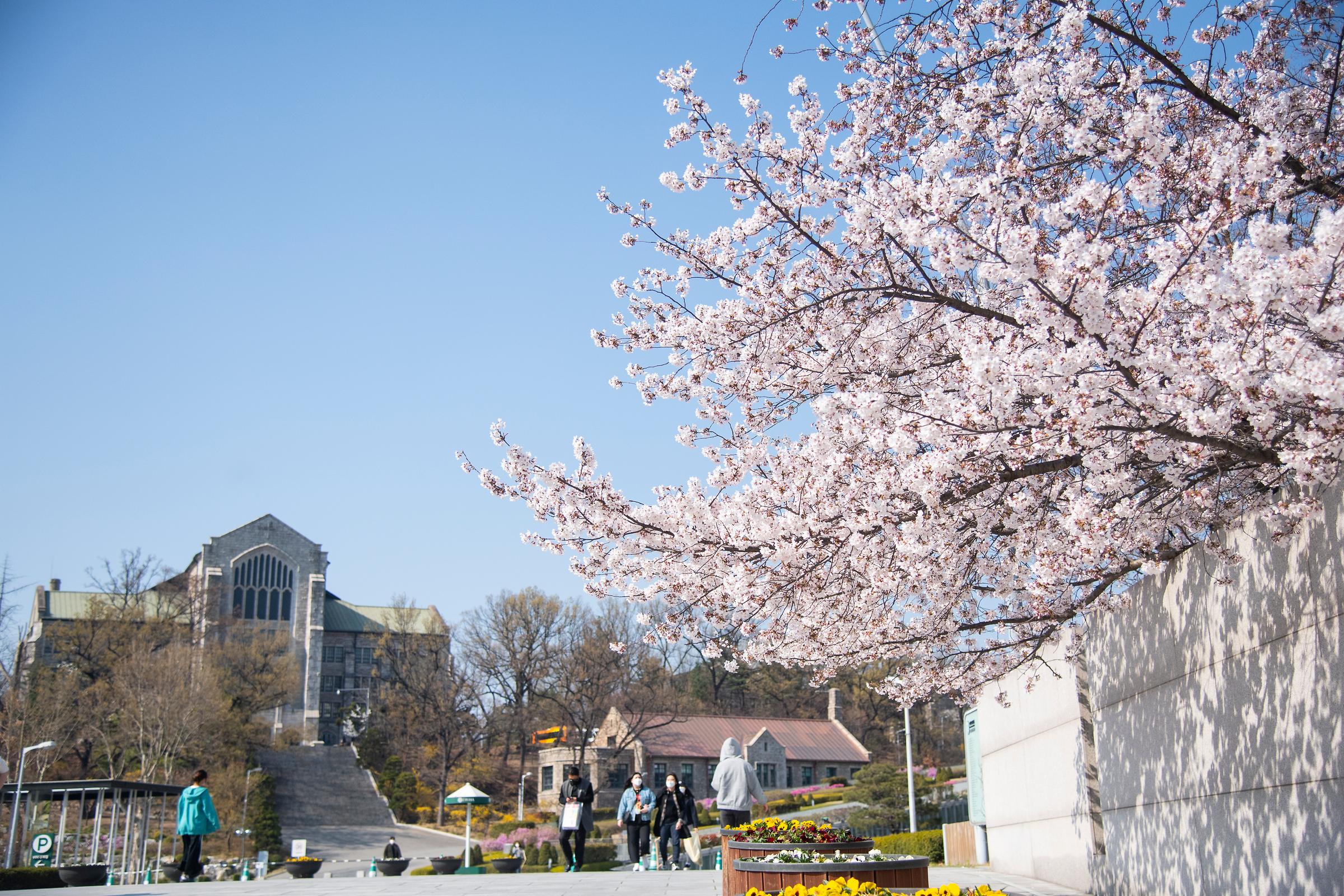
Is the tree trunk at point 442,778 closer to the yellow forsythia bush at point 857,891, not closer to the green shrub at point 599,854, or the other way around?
the green shrub at point 599,854

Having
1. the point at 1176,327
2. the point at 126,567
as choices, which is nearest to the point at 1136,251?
the point at 1176,327

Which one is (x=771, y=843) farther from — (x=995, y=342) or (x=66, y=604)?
(x=66, y=604)

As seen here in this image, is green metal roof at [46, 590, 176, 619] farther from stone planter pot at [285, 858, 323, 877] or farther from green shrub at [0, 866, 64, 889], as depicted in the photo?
green shrub at [0, 866, 64, 889]

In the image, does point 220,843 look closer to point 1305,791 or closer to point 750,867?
point 750,867

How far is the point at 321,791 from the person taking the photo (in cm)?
5800

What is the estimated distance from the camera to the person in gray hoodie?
40.1 feet

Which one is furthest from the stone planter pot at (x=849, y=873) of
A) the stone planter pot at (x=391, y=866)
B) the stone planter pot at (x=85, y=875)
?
the stone planter pot at (x=391, y=866)

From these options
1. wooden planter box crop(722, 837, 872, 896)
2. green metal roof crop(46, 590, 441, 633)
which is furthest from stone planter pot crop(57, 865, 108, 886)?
green metal roof crop(46, 590, 441, 633)

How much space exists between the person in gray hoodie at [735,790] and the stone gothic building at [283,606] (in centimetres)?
6020

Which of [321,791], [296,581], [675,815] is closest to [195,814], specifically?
[675,815]

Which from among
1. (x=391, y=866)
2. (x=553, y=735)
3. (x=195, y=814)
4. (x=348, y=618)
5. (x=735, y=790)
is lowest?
(x=391, y=866)

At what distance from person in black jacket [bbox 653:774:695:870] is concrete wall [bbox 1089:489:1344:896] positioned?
7275 millimetres

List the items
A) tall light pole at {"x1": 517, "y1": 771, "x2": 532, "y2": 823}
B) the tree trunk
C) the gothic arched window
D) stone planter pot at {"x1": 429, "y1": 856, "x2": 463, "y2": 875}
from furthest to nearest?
the gothic arched window < the tree trunk < tall light pole at {"x1": 517, "y1": 771, "x2": 532, "y2": 823} < stone planter pot at {"x1": 429, "y1": 856, "x2": 463, "y2": 875}

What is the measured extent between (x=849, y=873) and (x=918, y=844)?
16617 mm
